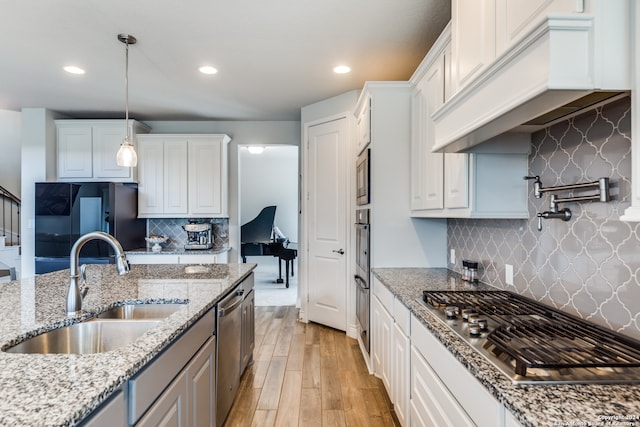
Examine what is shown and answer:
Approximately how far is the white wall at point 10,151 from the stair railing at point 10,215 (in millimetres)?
259

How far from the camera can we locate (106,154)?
448cm

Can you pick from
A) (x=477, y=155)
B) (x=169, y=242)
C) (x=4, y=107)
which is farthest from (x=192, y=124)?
(x=477, y=155)

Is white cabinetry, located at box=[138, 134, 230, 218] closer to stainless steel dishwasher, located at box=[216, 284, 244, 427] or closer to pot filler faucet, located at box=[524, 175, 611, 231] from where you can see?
stainless steel dishwasher, located at box=[216, 284, 244, 427]

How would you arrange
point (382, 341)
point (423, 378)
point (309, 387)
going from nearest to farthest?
point (423, 378) → point (382, 341) → point (309, 387)

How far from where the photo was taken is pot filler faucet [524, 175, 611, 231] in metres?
1.28

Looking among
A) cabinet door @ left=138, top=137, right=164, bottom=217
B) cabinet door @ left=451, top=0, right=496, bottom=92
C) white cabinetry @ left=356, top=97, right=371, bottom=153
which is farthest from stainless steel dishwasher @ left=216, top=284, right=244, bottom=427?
cabinet door @ left=138, top=137, right=164, bottom=217

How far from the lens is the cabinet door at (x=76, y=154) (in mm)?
4480

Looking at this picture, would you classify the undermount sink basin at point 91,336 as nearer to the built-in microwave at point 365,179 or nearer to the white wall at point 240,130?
the built-in microwave at point 365,179

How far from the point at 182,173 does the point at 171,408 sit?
12.3 ft

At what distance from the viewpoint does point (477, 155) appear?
1.81 meters

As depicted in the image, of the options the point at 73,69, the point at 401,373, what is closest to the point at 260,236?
the point at 73,69

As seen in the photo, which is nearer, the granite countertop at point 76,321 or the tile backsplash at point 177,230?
the granite countertop at point 76,321

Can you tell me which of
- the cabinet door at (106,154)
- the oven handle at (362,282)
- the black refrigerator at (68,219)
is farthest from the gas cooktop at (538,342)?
the cabinet door at (106,154)

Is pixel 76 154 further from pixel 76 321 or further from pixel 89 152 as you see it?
pixel 76 321
